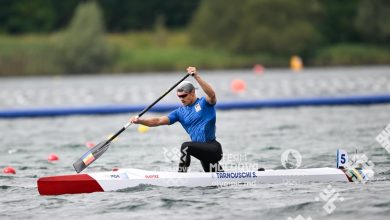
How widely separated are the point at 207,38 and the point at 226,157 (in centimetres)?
6437

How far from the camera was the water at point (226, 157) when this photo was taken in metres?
13.0

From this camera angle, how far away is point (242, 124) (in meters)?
26.2

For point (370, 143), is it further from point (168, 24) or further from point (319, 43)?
point (168, 24)

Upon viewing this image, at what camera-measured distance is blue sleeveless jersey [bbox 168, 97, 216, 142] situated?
14.9m

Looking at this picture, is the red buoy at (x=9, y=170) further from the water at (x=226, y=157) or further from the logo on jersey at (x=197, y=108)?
the logo on jersey at (x=197, y=108)

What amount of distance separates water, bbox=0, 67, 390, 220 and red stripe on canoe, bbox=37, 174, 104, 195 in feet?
0.47

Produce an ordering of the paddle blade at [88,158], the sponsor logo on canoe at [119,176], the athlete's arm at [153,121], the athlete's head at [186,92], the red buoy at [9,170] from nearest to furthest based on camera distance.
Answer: the sponsor logo on canoe at [119,176] → the athlete's head at [186,92] → the athlete's arm at [153,121] → the paddle blade at [88,158] → the red buoy at [9,170]

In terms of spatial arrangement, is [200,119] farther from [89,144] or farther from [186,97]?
[89,144]

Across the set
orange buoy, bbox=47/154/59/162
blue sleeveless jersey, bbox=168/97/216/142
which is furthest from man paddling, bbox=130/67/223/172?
orange buoy, bbox=47/154/59/162

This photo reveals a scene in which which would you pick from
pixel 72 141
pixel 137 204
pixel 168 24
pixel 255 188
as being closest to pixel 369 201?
pixel 255 188

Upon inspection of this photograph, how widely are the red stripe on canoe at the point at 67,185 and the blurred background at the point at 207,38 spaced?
183 feet

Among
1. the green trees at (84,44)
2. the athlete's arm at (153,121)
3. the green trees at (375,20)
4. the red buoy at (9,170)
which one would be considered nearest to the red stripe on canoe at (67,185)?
the athlete's arm at (153,121)

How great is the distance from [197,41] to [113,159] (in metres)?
63.8

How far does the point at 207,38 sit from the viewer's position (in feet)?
271
